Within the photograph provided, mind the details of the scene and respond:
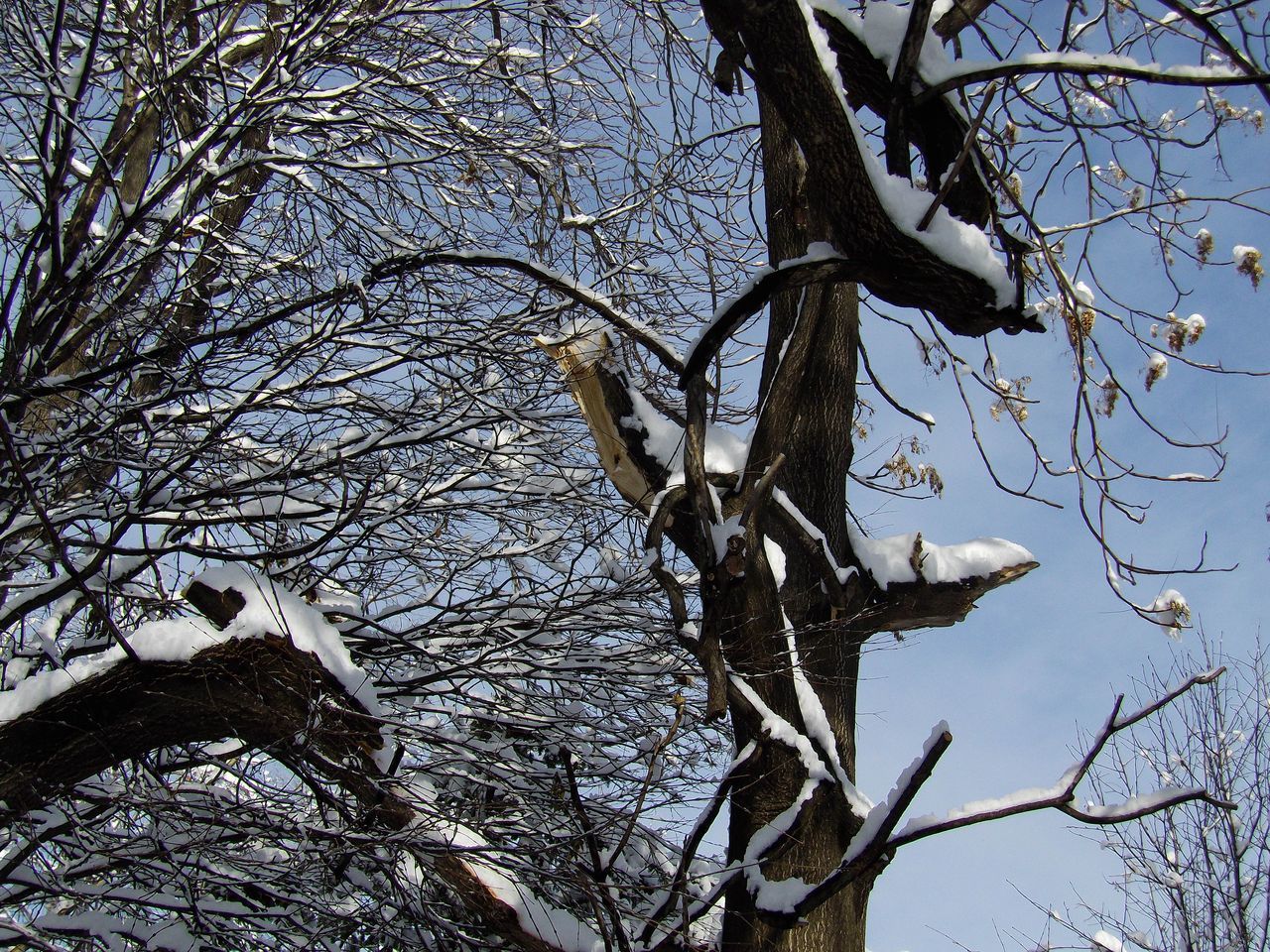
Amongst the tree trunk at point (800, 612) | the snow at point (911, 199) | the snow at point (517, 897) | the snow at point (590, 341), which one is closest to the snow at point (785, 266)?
the snow at point (911, 199)

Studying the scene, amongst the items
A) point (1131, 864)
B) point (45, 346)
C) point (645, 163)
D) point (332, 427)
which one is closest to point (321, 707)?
point (332, 427)

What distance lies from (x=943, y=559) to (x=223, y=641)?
3.18 meters

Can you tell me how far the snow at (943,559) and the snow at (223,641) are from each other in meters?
2.43

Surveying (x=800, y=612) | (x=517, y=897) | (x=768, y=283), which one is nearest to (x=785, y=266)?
(x=768, y=283)

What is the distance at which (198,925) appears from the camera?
384 cm

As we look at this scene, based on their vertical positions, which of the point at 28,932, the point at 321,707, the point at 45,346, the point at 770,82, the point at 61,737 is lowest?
the point at 28,932

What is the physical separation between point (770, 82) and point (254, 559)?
2929mm

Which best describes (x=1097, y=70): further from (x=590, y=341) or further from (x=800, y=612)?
(x=800, y=612)

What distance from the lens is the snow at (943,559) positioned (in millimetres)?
4418

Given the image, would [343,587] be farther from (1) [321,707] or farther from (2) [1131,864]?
(2) [1131,864]

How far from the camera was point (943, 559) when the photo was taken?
14.6ft

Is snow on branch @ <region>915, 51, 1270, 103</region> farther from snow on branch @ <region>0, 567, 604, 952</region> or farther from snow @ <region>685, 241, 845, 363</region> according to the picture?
snow on branch @ <region>0, 567, 604, 952</region>

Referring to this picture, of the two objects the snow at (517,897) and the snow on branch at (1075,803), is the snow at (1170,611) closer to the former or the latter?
the snow on branch at (1075,803)

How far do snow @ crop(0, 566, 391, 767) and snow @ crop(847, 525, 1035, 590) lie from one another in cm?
243
